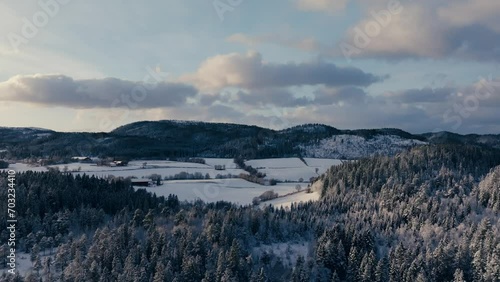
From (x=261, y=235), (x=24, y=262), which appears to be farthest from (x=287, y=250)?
(x=24, y=262)

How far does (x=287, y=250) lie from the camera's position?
473 ft

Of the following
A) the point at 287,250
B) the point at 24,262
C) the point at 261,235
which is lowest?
the point at 287,250

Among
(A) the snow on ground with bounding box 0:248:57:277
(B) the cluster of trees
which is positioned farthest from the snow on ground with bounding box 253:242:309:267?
(A) the snow on ground with bounding box 0:248:57:277

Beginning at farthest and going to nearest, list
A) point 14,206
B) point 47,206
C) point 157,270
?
1. point 47,206
2. point 14,206
3. point 157,270

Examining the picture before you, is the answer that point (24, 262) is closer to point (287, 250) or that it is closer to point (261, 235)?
point (261, 235)

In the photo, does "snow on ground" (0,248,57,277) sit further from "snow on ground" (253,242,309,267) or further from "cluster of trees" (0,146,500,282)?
"snow on ground" (253,242,309,267)

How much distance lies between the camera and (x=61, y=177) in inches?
7298

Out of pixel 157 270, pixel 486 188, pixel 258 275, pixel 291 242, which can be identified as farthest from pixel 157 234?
pixel 486 188

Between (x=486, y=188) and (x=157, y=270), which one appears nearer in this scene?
(x=157, y=270)

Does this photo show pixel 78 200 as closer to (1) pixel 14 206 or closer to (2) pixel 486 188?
(1) pixel 14 206

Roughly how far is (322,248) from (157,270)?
52.1 m

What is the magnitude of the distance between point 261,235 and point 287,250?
11.5 m

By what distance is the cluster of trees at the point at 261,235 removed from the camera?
122 m

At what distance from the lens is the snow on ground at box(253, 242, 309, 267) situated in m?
141
